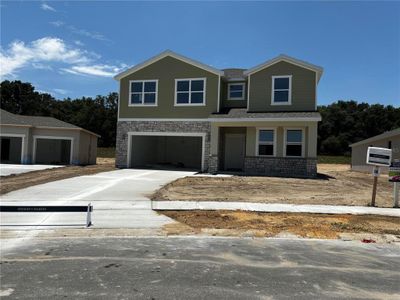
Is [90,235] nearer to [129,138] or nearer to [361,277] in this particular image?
[361,277]

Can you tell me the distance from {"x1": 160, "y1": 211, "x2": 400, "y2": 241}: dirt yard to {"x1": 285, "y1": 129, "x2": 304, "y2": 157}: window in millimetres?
11371

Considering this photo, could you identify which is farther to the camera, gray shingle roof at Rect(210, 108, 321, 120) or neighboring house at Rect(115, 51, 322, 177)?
neighboring house at Rect(115, 51, 322, 177)

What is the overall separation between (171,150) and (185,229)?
71.4ft

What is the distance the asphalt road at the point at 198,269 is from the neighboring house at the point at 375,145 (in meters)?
20.7

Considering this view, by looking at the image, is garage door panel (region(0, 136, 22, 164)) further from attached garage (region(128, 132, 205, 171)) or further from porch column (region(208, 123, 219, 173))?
porch column (region(208, 123, 219, 173))

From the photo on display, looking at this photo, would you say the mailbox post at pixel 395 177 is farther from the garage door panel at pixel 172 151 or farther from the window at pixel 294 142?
the garage door panel at pixel 172 151

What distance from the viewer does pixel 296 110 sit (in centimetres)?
2367

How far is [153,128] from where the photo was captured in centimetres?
2648

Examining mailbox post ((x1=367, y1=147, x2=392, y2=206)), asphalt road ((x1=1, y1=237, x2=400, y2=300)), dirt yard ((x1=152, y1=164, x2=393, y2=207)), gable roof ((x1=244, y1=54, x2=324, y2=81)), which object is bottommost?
asphalt road ((x1=1, y1=237, x2=400, y2=300))

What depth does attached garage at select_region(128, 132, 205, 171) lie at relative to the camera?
28781 mm

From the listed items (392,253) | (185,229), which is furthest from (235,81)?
(392,253)

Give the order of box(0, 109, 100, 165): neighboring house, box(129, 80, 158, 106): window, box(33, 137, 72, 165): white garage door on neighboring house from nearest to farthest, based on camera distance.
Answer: box(129, 80, 158, 106): window
box(0, 109, 100, 165): neighboring house
box(33, 137, 72, 165): white garage door on neighboring house

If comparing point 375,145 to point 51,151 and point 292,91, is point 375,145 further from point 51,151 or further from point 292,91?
point 51,151

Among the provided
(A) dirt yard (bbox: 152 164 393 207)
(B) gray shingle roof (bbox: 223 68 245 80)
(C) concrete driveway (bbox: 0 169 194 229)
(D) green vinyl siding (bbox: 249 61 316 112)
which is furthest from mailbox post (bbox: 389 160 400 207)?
(B) gray shingle roof (bbox: 223 68 245 80)
